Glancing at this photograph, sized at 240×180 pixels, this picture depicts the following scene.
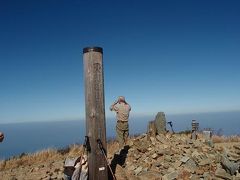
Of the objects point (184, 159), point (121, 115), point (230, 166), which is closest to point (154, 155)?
point (184, 159)

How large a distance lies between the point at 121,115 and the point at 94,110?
17.9ft

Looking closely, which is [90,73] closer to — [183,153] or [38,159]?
[183,153]

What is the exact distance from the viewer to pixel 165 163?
9664 millimetres

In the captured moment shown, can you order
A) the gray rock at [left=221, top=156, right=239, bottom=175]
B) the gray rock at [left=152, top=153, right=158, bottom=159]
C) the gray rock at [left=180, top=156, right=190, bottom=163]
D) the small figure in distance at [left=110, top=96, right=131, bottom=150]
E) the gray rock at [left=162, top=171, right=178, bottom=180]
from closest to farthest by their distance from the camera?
the gray rock at [left=221, top=156, right=239, bottom=175]
the gray rock at [left=162, top=171, right=178, bottom=180]
the gray rock at [left=180, top=156, right=190, bottom=163]
the gray rock at [left=152, top=153, right=158, bottom=159]
the small figure in distance at [left=110, top=96, right=131, bottom=150]

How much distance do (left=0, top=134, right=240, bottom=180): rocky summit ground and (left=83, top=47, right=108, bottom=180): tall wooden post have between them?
119cm

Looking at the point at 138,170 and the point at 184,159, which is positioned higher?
the point at 184,159

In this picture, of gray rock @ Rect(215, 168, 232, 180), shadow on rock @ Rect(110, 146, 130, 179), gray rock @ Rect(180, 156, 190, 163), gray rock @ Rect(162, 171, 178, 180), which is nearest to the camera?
gray rock @ Rect(215, 168, 232, 180)

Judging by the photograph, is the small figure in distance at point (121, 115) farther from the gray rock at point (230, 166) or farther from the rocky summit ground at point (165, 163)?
the gray rock at point (230, 166)

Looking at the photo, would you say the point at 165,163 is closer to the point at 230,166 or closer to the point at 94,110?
the point at 230,166

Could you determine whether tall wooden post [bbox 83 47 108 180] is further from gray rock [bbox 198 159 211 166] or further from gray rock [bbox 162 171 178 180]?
gray rock [bbox 198 159 211 166]

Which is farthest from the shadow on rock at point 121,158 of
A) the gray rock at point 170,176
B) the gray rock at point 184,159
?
the gray rock at point 184,159

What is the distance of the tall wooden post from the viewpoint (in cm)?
752

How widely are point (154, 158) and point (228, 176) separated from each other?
8.27 feet

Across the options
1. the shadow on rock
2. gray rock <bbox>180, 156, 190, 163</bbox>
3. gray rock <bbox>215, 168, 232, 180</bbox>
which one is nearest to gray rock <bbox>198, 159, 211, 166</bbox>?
gray rock <bbox>180, 156, 190, 163</bbox>
